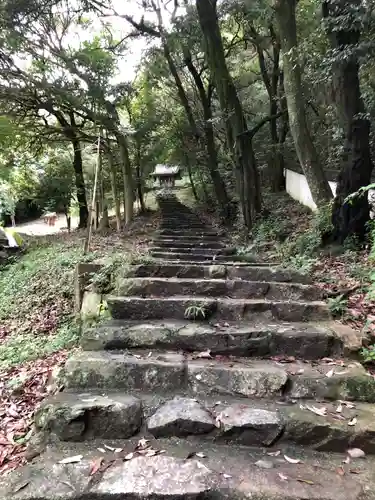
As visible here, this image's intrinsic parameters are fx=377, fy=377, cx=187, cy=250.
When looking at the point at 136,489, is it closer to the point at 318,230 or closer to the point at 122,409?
the point at 122,409

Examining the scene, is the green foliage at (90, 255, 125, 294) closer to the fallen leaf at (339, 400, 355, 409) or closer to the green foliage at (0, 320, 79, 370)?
the green foliage at (0, 320, 79, 370)

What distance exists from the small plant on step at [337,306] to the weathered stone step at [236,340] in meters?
0.30

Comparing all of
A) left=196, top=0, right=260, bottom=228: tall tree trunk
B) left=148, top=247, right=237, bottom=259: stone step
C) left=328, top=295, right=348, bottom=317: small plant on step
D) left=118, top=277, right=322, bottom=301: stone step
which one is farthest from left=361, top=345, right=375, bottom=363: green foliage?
left=196, top=0, right=260, bottom=228: tall tree trunk

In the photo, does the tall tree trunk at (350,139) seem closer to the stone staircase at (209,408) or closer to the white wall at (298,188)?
the stone staircase at (209,408)

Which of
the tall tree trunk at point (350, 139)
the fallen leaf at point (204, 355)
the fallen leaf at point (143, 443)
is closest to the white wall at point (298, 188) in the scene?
the tall tree trunk at point (350, 139)

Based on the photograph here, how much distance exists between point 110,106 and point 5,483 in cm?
940

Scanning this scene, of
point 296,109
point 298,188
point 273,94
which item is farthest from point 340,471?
point 273,94

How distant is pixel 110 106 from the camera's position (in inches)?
389

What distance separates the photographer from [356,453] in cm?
223

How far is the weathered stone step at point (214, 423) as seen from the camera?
2.29 metres

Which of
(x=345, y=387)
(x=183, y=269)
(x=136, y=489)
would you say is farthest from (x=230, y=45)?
(x=136, y=489)

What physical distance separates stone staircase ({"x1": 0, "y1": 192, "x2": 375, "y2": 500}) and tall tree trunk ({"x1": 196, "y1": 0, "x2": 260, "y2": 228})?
483 cm

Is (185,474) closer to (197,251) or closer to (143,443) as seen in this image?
(143,443)

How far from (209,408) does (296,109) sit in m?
5.52
